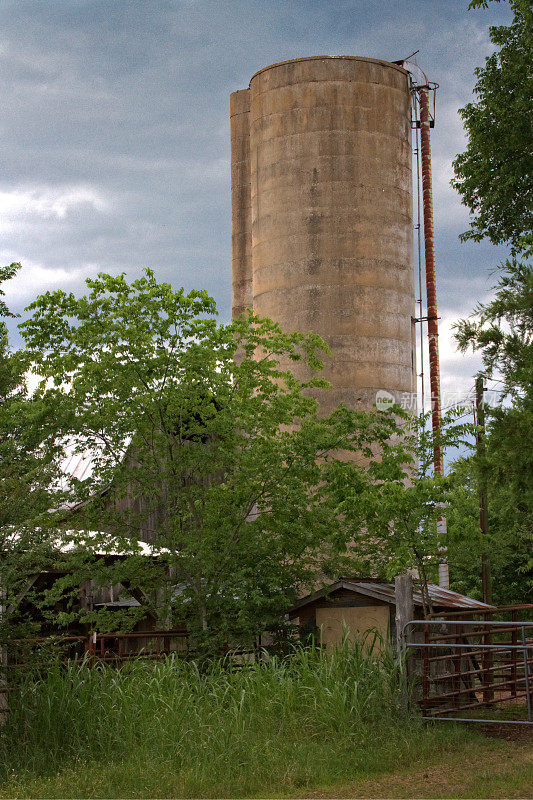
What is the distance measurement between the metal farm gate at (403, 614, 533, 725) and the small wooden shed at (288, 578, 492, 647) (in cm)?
91

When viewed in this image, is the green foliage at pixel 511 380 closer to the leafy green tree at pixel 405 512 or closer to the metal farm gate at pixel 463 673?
the metal farm gate at pixel 463 673

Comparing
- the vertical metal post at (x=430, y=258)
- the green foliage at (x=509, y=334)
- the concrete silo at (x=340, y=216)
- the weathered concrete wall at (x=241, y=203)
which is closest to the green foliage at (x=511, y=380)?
the green foliage at (x=509, y=334)

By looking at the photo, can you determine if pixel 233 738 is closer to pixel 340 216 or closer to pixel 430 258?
pixel 340 216

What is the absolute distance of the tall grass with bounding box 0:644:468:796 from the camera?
12742 millimetres

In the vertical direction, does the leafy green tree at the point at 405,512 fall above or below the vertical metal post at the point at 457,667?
above

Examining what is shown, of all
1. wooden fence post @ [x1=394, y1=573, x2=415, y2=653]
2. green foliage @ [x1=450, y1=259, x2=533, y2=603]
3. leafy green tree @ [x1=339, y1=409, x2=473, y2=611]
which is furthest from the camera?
leafy green tree @ [x1=339, y1=409, x2=473, y2=611]

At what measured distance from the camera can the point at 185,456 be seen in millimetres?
21969

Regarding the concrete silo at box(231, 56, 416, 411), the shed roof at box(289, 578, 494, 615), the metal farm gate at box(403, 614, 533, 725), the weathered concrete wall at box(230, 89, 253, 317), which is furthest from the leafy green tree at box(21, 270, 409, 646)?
the weathered concrete wall at box(230, 89, 253, 317)

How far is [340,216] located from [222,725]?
78.4 ft

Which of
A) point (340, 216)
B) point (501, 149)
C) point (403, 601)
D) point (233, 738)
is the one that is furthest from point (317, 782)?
point (340, 216)

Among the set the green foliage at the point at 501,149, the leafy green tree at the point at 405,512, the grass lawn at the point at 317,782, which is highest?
the green foliage at the point at 501,149

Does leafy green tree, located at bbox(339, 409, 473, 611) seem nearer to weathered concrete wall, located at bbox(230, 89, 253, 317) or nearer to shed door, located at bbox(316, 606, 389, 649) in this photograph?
shed door, located at bbox(316, 606, 389, 649)

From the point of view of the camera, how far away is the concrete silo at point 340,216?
34.7m

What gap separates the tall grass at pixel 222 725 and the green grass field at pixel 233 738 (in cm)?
2
